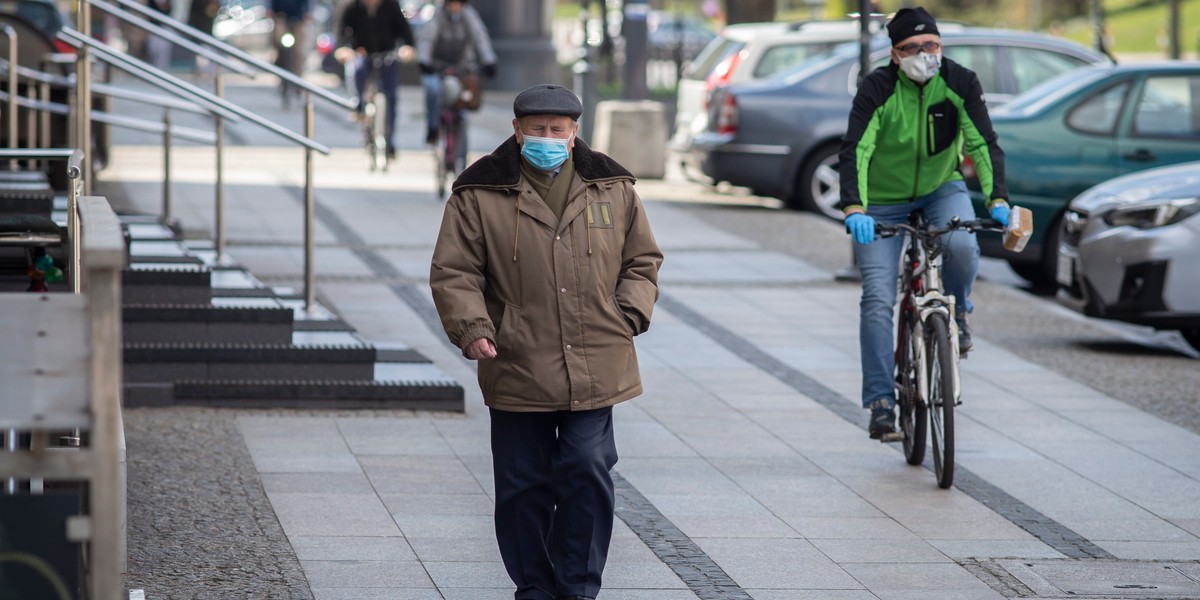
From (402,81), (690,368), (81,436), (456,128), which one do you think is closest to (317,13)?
(402,81)

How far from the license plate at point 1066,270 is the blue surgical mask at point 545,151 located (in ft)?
20.0

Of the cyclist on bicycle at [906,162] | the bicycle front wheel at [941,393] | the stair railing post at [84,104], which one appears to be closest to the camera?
the bicycle front wheel at [941,393]

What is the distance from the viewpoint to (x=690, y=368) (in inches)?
376

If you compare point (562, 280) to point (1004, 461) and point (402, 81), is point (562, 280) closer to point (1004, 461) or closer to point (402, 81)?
point (1004, 461)

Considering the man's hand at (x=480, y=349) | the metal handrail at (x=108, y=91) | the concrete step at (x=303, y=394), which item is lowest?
the concrete step at (x=303, y=394)

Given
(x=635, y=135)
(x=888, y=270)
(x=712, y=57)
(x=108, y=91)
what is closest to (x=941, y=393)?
(x=888, y=270)

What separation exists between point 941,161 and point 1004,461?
3.93 ft

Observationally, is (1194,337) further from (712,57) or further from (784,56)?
(712,57)

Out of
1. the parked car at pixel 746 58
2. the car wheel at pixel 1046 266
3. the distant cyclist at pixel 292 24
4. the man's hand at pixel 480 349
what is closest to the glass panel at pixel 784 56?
the parked car at pixel 746 58

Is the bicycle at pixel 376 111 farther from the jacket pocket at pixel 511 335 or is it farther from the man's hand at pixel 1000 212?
the jacket pocket at pixel 511 335

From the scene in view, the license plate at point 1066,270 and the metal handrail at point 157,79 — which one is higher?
the metal handrail at point 157,79

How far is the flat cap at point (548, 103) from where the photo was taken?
484cm

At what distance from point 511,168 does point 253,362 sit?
3.64 meters

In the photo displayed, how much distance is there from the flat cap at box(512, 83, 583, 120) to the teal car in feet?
26.3
